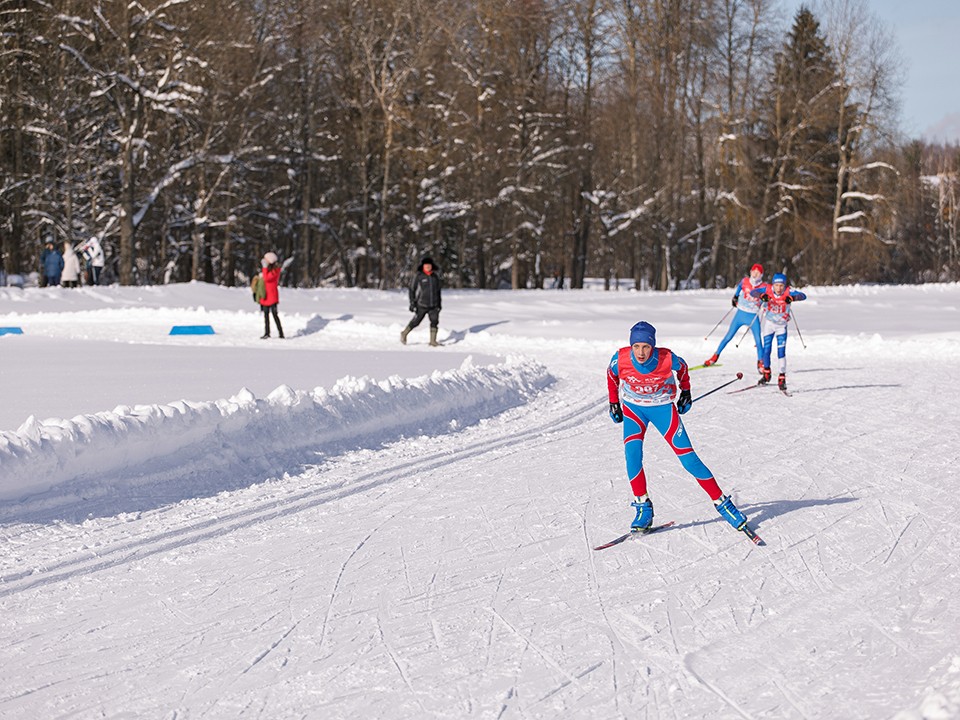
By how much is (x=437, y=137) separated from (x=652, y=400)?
28.4 metres

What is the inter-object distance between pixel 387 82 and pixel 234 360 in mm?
18843

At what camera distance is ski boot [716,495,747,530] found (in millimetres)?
6352

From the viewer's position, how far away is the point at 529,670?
13.7 feet

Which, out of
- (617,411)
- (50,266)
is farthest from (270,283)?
(617,411)

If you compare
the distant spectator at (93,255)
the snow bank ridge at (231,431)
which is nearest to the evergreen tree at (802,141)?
the distant spectator at (93,255)

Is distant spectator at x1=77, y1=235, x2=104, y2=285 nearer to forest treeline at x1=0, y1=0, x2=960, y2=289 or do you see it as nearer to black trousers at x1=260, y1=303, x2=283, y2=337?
forest treeline at x1=0, y1=0, x2=960, y2=289

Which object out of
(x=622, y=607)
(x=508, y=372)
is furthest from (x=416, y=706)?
(x=508, y=372)

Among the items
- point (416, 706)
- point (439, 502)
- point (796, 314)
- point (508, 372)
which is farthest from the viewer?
point (796, 314)

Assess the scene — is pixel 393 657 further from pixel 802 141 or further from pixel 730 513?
pixel 802 141

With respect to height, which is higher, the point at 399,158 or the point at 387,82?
the point at 387,82

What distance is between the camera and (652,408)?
6496mm

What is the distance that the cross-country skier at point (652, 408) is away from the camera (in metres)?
6.38

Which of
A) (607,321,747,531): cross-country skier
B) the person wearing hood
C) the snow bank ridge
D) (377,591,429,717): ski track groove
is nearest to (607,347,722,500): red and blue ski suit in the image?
(607,321,747,531): cross-country skier

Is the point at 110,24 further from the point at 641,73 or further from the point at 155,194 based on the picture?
the point at 641,73
